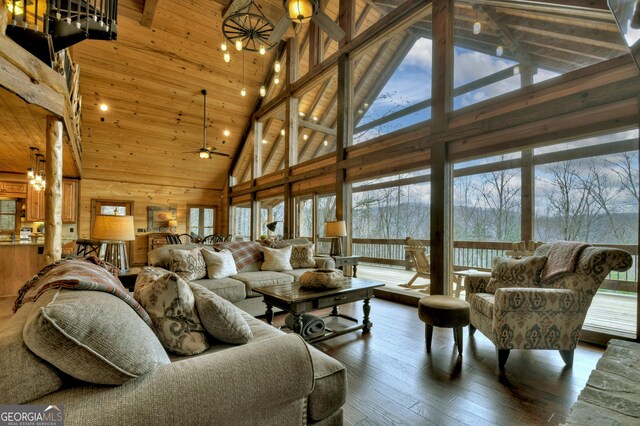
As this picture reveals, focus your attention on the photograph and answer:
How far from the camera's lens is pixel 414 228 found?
5.66m

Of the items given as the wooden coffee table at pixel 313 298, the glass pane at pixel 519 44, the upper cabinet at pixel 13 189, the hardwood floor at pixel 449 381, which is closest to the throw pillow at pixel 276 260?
the wooden coffee table at pixel 313 298

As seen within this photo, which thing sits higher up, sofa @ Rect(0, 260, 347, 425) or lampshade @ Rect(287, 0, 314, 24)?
lampshade @ Rect(287, 0, 314, 24)

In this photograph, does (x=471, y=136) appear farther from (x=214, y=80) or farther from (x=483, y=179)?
(x=214, y=80)

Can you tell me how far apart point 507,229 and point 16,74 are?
5941 mm

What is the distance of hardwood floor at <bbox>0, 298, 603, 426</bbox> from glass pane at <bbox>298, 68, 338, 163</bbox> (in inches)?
214

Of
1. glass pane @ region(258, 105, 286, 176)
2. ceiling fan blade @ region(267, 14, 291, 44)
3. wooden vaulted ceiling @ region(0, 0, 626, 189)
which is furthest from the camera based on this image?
glass pane @ region(258, 105, 286, 176)

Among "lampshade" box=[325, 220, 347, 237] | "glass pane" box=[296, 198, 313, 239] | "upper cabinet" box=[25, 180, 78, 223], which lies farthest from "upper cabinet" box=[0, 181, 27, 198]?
"lampshade" box=[325, 220, 347, 237]

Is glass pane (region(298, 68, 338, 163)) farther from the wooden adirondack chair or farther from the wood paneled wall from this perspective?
the wood paneled wall

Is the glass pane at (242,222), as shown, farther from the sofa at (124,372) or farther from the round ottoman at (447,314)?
the sofa at (124,372)

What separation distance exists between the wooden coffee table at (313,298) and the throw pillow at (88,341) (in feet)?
5.67

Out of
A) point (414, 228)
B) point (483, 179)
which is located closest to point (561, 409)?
point (483, 179)

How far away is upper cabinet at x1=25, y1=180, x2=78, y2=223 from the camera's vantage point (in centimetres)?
691

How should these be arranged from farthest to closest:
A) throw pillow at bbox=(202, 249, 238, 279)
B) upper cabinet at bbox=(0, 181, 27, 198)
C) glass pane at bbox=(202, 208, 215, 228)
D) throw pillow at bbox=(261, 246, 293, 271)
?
glass pane at bbox=(202, 208, 215, 228)
upper cabinet at bbox=(0, 181, 27, 198)
throw pillow at bbox=(261, 246, 293, 271)
throw pillow at bbox=(202, 249, 238, 279)

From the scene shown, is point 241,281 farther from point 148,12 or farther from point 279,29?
point 148,12
